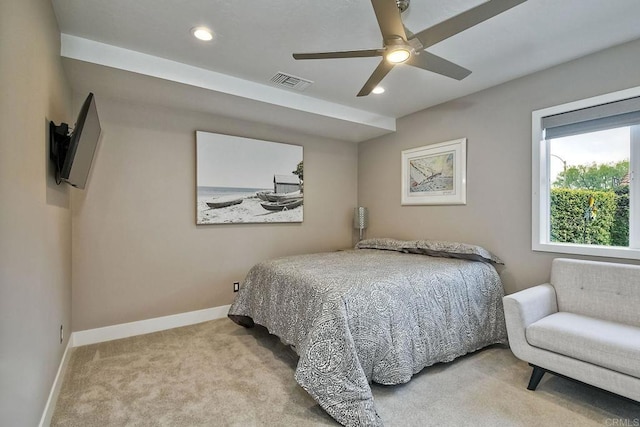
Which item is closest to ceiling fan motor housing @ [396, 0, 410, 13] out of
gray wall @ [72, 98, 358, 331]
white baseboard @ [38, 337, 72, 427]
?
gray wall @ [72, 98, 358, 331]

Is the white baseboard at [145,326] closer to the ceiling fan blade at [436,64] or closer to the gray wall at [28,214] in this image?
the gray wall at [28,214]

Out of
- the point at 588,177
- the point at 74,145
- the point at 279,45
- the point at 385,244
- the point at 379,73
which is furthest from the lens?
the point at 385,244

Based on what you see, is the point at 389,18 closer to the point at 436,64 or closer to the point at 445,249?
the point at 436,64

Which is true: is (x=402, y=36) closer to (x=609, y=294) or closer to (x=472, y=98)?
(x=472, y=98)

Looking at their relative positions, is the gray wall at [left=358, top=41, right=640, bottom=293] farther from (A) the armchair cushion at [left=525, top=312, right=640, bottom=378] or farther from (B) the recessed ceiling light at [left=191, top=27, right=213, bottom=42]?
(B) the recessed ceiling light at [left=191, top=27, right=213, bottom=42]

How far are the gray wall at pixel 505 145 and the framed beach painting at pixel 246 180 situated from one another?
62.7 inches

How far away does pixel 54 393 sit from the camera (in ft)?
6.69

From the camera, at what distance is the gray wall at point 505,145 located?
265 cm

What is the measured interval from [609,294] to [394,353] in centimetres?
163

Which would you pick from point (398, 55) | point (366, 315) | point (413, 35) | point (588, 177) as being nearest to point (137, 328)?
point (366, 315)

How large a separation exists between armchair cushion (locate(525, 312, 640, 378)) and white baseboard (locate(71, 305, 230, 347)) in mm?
3069

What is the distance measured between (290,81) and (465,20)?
1.83 m

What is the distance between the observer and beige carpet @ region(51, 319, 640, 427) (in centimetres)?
189

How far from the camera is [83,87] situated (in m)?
2.87
